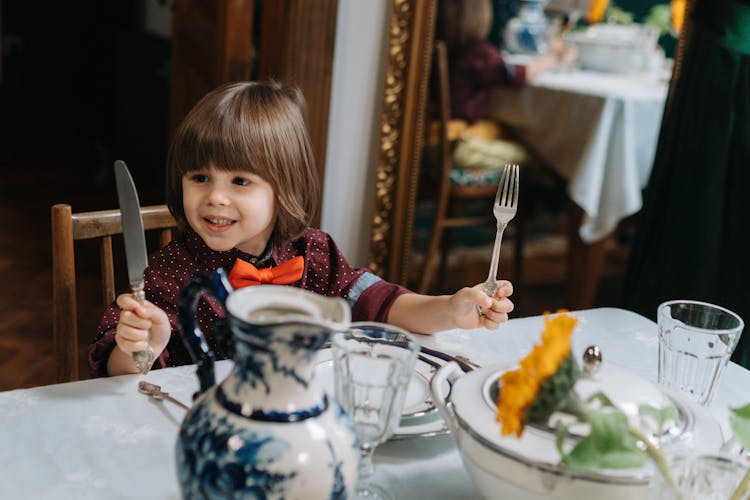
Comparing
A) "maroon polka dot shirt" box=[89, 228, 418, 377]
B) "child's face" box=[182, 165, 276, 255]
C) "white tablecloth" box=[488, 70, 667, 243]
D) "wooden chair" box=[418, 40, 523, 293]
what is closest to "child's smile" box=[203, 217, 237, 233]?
"child's face" box=[182, 165, 276, 255]

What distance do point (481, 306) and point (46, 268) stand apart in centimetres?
273

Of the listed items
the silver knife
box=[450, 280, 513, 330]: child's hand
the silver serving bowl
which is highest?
the silver serving bowl

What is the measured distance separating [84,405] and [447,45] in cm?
218

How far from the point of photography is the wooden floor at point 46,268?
2693 mm

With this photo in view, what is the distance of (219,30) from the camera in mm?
2482

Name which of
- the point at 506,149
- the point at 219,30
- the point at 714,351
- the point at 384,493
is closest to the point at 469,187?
the point at 506,149

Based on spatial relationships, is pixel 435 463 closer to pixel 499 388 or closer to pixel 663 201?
pixel 499 388

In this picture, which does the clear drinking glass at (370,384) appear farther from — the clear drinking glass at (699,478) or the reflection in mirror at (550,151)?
the reflection in mirror at (550,151)

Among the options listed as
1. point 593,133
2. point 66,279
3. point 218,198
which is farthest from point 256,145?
point 593,133

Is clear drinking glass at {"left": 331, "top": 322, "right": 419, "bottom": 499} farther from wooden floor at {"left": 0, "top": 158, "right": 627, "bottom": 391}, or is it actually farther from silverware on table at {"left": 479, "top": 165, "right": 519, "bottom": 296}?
wooden floor at {"left": 0, "top": 158, "right": 627, "bottom": 391}

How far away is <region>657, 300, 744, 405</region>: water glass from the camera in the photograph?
3.00 feet

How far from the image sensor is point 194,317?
670 millimetres

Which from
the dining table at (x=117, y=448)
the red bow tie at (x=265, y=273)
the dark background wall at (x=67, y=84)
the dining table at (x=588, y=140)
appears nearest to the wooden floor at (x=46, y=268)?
the dark background wall at (x=67, y=84)

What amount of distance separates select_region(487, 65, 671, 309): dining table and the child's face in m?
2.02
